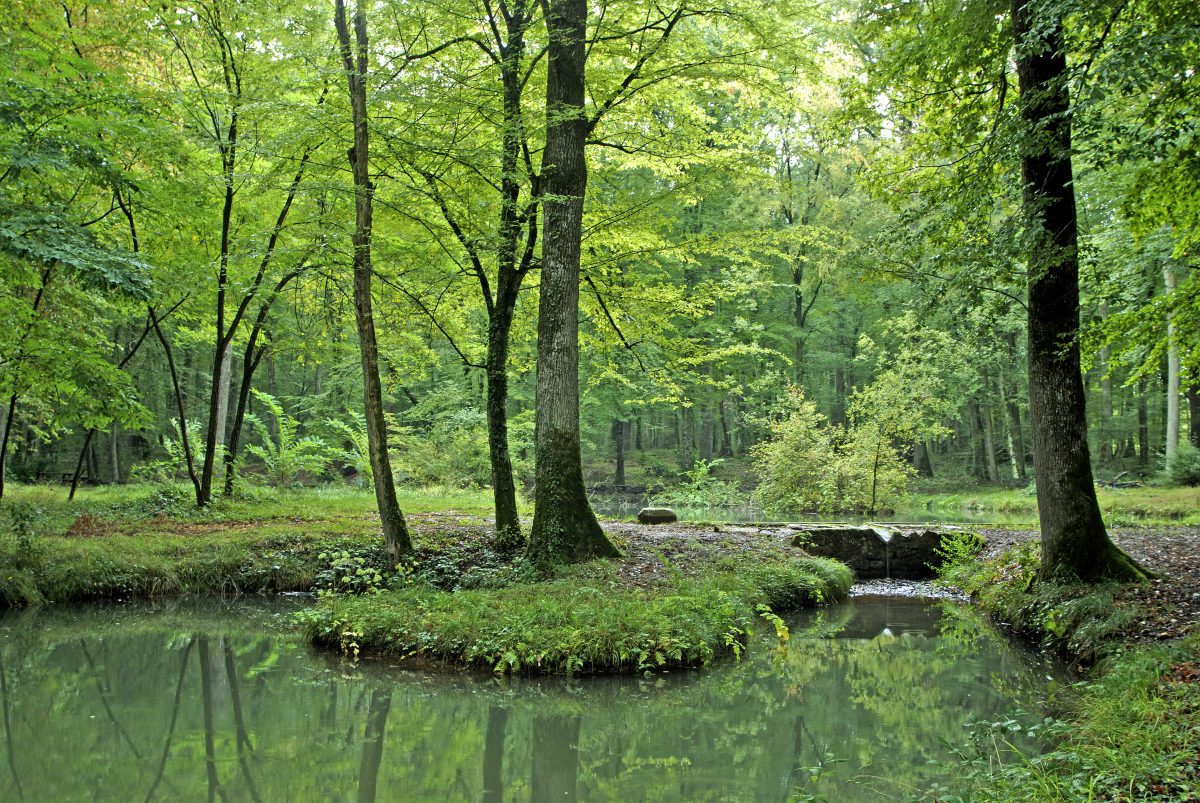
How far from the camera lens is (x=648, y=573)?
858cm

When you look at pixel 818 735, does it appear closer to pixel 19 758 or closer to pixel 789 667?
pixel 789 667

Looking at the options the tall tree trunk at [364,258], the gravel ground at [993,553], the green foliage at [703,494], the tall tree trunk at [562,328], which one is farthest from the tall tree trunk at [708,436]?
the tall tree trunk at [364,258]

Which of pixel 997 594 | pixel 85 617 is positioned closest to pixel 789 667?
pixel 997 594

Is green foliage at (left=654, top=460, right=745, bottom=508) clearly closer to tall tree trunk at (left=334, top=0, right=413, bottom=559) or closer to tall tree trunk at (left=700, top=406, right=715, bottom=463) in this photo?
tall tree trunk at (left=700, top=406, right=715, bottom=463)

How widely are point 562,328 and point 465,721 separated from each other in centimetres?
489

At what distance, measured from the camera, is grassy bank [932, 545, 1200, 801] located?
3488mm

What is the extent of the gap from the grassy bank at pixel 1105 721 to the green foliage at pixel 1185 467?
47.2 feet

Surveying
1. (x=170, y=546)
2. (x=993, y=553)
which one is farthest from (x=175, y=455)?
(x=993, y=553)

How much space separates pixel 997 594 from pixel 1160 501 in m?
10.1

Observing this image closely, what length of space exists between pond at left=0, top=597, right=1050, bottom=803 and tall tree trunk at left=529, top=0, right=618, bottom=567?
96.1 inches

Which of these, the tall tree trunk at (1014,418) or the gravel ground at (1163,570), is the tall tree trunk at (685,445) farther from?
Result: the gravel ground at (1163,570)

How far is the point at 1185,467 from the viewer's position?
60.0 ft

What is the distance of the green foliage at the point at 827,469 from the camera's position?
19.3 metres

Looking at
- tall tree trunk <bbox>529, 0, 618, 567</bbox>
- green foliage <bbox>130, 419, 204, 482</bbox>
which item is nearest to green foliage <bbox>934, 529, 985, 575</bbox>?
tall tree trunk <bbox>529, 0, 618, 567</bbox>
